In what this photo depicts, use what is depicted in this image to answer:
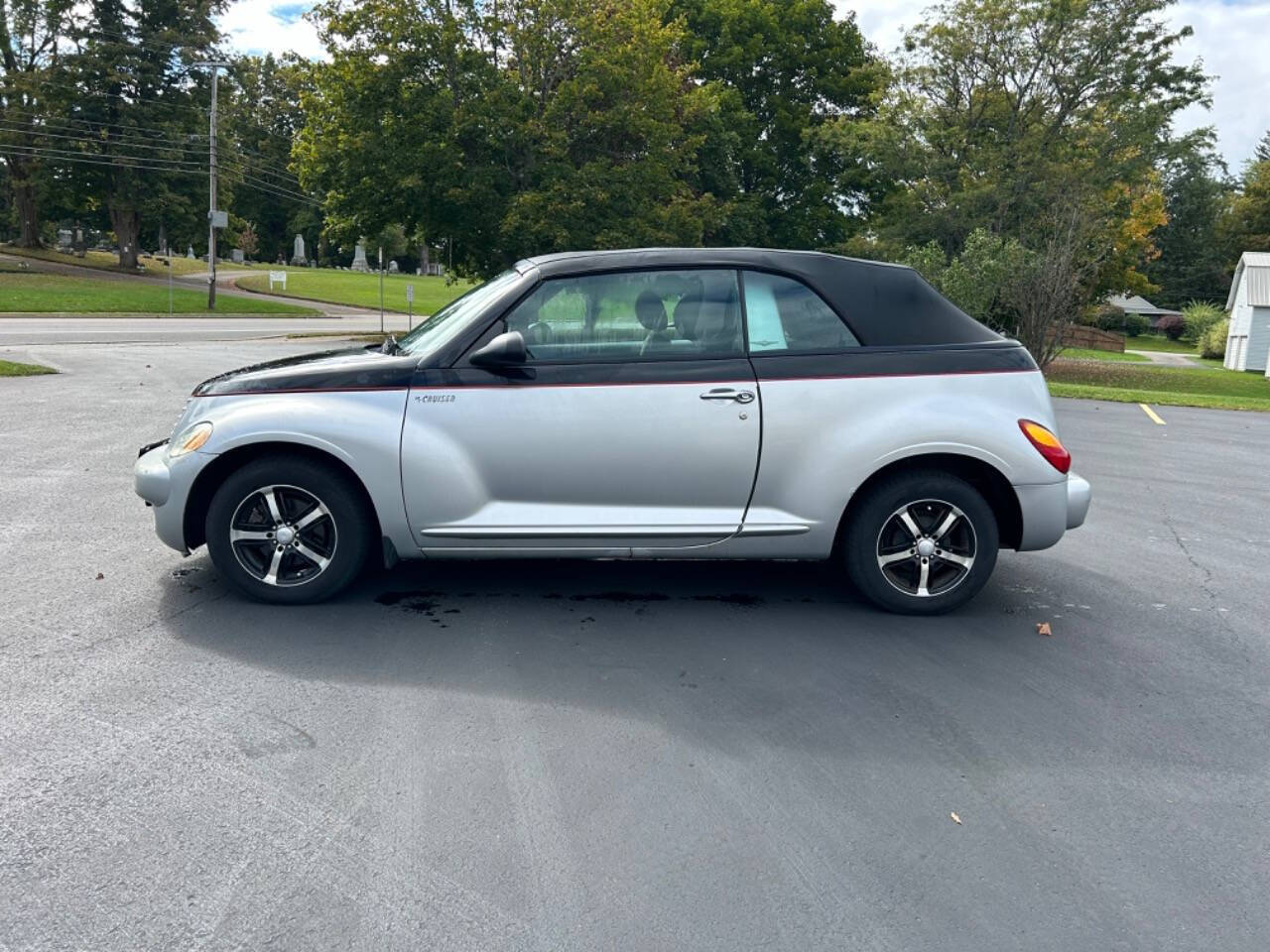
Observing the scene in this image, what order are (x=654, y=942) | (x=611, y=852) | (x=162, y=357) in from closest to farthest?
1. (x=654, y=942)
2. (x=611, y=852)
3. (x=162, y=357)

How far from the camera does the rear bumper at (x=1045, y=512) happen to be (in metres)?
5.34

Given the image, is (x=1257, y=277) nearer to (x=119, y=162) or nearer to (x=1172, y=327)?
(x=1172, y=327)

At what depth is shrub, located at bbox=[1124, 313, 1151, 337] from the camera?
75312 millimetres

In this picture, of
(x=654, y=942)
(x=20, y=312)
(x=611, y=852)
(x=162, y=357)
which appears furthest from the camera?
(x=20, y=312)

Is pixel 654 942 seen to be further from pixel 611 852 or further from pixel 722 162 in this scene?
pixel 722 162

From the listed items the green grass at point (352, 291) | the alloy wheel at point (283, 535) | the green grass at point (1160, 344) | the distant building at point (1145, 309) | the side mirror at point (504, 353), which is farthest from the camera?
the distant building at point (1145, 309)

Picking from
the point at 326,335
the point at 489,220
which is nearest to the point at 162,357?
the point at 489,220

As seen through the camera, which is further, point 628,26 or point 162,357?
point 628,26

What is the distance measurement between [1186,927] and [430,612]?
140 inches

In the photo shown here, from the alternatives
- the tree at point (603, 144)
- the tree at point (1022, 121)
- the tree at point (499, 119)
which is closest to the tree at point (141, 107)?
the tree at point (499, 119)

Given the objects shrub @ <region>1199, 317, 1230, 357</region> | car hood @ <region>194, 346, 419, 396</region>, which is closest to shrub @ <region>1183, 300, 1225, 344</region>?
shrub @ <region>1199, 317, 1230, 357</region>

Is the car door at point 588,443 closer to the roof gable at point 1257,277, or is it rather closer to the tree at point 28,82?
the roof gable at point 1257,277

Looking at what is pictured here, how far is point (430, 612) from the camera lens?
530cm

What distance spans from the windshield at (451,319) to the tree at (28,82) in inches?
2232
